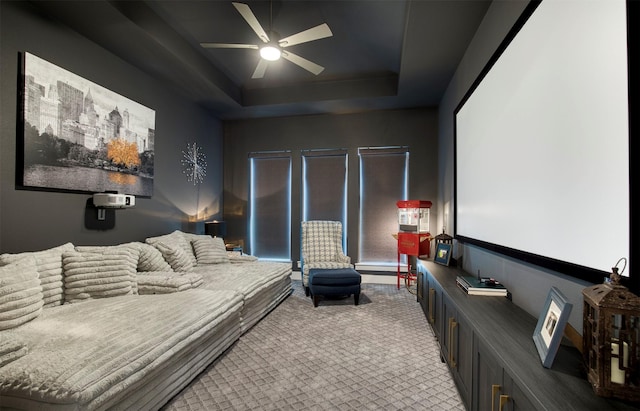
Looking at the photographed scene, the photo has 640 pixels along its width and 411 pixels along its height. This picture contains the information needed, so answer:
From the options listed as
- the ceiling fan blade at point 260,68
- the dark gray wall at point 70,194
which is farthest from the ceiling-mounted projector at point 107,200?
the ceiling fan blade at point 260,68

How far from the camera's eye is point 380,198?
5.23 meters

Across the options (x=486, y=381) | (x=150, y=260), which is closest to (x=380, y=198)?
(x=150, y=260)

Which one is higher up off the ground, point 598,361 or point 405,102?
point 405,102

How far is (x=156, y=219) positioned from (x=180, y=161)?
1.05 m

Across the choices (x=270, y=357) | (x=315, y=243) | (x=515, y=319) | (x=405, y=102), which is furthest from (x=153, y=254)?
(x=405, y=102)

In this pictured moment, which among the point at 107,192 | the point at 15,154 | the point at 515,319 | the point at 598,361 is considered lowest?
the point at 515,319

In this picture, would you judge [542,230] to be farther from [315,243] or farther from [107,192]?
[107,192]

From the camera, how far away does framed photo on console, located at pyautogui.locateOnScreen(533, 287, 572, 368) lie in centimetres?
105

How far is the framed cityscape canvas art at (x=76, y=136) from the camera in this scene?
247 centimetres

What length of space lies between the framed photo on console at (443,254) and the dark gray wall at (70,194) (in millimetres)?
3772

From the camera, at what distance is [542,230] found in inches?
61.8

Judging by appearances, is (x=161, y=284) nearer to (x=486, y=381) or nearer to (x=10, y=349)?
(x=10, y=349)

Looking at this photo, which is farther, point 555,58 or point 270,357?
point 270,357

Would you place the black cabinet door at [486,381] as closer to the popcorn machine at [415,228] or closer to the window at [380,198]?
the popcorn machine at [415,228]
